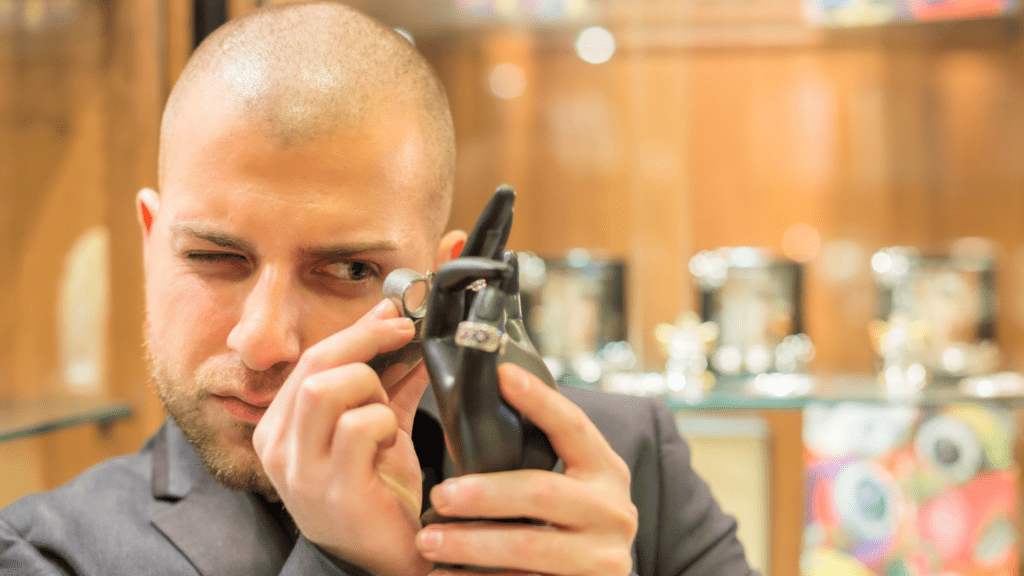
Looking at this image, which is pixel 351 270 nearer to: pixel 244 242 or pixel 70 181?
pixel 244 242

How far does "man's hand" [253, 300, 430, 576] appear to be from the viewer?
530 mm

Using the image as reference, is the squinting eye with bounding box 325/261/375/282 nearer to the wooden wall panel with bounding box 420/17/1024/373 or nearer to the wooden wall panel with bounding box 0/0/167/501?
the wooden wall panel with bounding box 0/0/167/501

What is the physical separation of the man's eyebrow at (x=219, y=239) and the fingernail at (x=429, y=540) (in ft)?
1.12

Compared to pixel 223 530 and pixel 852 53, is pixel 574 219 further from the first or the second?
pixel 223 530

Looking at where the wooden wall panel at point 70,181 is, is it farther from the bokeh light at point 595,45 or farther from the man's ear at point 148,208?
the bokeh light at point 595,45

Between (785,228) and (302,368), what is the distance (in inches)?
88.4

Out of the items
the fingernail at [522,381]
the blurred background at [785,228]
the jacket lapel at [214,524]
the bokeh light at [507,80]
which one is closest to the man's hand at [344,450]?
the fingernail at [522,381]

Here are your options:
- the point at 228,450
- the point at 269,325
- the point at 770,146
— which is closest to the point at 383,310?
the point at 269,325

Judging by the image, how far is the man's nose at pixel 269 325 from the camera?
0.68m

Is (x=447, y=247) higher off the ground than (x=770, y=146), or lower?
lower

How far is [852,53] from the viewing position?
2.48m

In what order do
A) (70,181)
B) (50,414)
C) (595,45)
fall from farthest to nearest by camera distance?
(595,45), (70,181), (50,414)

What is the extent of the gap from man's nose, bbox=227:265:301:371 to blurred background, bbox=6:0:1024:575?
1071 millimetres

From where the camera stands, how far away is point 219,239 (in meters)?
0.73
